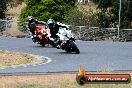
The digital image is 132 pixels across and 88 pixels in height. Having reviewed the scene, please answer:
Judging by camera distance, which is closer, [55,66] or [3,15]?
[55,66]

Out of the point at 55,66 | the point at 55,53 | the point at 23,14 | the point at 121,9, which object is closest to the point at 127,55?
the point at 55,53

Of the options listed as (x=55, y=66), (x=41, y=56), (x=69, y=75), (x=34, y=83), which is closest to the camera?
(x=34, y=83)

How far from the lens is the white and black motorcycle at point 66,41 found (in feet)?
74.8

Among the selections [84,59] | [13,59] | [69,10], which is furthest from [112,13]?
[13,59]

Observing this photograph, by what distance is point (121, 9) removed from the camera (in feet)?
109

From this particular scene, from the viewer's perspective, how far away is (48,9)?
3706cm

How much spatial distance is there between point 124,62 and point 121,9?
14805 mm

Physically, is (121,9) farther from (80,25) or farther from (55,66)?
(55,66)

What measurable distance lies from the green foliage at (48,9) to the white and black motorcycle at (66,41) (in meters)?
12.8

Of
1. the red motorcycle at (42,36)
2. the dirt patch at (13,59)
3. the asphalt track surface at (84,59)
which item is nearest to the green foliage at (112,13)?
the red motorcycle at (42,36)

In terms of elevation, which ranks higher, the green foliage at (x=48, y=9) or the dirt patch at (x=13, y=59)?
the green foliage at (x=48, y=9)

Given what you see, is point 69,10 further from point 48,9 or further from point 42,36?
point 42,36

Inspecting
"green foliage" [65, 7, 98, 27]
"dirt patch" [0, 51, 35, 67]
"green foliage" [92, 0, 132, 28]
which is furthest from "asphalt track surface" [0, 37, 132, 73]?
"green foliage" [65, 7, 98, 27]

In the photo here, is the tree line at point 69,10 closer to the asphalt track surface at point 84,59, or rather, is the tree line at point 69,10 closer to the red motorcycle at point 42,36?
the red motorcycle at point 42,36
